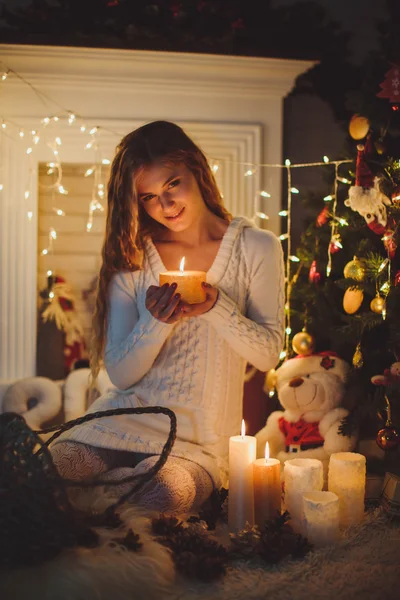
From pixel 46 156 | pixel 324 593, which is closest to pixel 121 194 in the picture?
pixel 46 156

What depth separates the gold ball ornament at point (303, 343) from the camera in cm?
242

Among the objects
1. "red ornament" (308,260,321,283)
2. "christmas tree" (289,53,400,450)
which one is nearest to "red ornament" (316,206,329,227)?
"christmas tree" (289,53,400,450)

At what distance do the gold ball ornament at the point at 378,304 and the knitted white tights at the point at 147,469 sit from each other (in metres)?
0.75

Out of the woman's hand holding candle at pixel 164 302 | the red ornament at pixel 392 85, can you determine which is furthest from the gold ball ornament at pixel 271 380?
the red ornament at pixel 392 85

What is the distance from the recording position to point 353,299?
7.38 ft

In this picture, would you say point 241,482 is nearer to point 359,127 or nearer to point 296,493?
point 296,493

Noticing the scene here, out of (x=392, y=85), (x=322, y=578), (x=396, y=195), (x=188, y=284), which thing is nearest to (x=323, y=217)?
(x=396, y=195)

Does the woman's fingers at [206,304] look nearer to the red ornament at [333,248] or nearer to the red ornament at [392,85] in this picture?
the red ornament at [333,248]

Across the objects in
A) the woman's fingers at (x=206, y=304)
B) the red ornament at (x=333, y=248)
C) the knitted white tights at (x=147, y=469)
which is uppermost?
the red ornament at (x=333, y=248)

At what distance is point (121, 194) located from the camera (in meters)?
2.10

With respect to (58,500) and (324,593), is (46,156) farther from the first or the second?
(324,593)

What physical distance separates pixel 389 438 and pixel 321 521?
0.44m

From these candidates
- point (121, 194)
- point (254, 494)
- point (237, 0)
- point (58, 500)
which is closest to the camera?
point (58, 500)

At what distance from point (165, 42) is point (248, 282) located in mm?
1008
